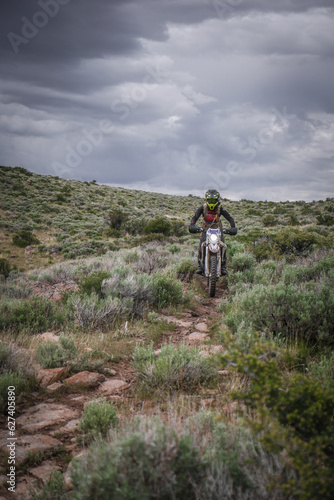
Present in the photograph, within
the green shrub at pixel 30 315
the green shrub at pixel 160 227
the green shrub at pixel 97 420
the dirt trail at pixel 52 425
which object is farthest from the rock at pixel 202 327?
the green shrub at pixel 160 227

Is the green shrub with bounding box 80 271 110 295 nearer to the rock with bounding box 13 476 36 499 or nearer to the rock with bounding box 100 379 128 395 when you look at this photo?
the rock with bounding box 100 379 128 395

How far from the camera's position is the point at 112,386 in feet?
11.3

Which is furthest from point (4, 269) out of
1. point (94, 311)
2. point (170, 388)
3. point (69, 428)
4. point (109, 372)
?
point (170, 388)

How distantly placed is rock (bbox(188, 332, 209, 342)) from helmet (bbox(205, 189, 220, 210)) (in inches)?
148

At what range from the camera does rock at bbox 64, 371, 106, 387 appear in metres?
3.43

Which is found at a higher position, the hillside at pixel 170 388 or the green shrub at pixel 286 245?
the green shrub at pixel 286 245

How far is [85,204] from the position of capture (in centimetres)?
3484

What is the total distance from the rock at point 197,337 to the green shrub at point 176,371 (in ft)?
4.29

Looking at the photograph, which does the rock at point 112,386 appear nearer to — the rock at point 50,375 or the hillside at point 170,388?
the hillside at point 170,388

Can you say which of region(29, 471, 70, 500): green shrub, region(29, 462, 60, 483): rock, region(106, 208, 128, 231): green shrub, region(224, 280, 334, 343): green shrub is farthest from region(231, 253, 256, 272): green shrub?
region(106, 208, 128, 231): green shrub

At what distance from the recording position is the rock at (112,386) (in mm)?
3326

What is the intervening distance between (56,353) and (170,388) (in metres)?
1.55

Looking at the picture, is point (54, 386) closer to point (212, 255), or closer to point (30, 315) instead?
point (30, 315)

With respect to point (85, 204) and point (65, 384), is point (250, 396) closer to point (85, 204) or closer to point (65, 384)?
point (65, 384)
